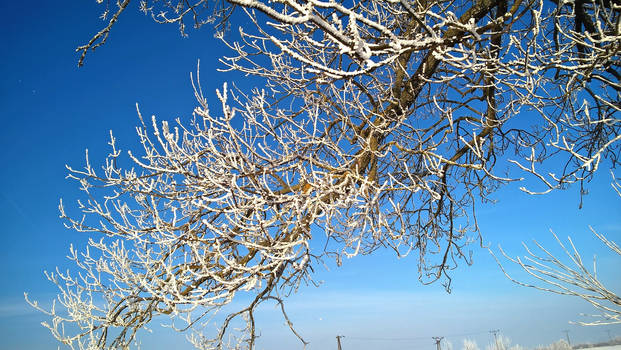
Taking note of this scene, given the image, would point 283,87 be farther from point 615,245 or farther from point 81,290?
point 615,245

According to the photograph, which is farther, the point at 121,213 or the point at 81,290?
the point at 81,290

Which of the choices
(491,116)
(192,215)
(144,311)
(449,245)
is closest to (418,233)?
(449,245)

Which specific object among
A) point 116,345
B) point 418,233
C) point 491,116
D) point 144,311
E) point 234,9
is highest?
point 234,9

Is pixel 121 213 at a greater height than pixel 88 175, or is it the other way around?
pixel 88 175

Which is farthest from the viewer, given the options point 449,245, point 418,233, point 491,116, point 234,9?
point 418,233

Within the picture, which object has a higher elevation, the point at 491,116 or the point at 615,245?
the point at 491,116

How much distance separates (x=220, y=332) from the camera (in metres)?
4.29

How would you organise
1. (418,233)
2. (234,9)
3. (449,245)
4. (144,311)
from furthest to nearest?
(418,233) < (449,245) < (234,9) < (144,311)

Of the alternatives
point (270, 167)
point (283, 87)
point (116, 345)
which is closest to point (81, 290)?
point (116, 345)

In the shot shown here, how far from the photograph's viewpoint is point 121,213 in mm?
3998

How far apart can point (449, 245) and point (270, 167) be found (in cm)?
379

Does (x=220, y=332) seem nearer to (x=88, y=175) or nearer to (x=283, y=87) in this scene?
(x=88, y=175)

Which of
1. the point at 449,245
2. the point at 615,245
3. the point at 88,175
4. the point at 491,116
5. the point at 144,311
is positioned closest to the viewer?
the point at 615,245

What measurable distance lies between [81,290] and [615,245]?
18.7 ft
